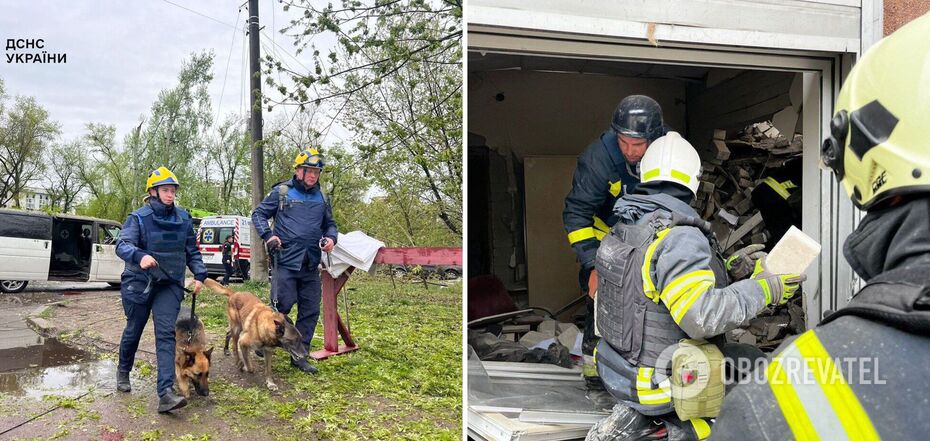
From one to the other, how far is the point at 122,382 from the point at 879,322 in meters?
3.91

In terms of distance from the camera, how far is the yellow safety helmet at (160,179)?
3633 millimetres

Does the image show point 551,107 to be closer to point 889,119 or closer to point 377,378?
point 377,378

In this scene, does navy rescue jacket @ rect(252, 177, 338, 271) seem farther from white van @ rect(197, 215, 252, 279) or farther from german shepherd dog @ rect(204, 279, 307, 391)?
german shepherd dog @ rect(204, 279, 307, 391)

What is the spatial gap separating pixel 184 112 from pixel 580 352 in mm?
2744

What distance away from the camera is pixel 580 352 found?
3574mm

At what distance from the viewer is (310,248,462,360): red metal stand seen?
386 centimetres

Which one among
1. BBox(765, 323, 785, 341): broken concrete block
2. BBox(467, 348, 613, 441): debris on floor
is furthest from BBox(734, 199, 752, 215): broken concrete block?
BBox(467, 348, 613, 441): debris on floor

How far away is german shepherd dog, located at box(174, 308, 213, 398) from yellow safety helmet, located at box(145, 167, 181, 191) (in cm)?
83

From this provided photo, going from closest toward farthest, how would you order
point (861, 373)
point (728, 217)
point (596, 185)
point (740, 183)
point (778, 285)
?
1. point (861, 373)
2. point (778, 285)
3. point (596, 185)
4. point (728, 217)
5. point (740, 183)

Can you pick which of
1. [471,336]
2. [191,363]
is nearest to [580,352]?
[471,336]

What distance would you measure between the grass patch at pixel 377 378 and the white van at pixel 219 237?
0.81 feet

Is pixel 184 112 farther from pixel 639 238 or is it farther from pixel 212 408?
pixel 639 238

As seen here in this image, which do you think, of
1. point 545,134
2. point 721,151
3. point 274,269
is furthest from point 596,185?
point 545,134

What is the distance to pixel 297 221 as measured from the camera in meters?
4.09
